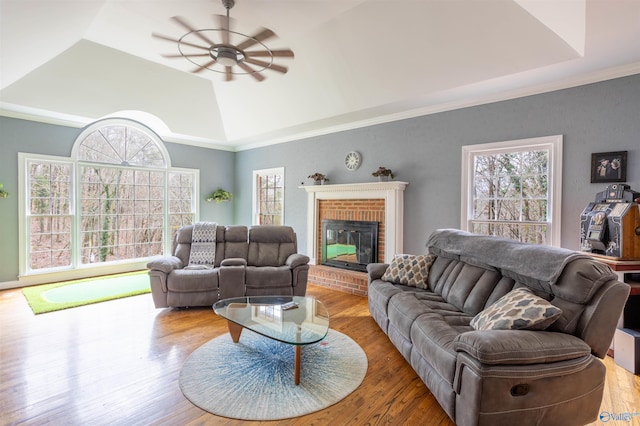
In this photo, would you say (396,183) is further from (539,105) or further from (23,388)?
(23,388)

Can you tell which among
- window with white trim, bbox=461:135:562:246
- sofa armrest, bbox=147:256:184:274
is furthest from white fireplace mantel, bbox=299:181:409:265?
sofa armrest, bbox=147:256:184:274

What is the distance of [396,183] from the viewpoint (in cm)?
442

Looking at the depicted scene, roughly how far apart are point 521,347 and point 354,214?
350cm

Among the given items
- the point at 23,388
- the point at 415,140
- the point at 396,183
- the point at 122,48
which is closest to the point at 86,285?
the point at 23,388

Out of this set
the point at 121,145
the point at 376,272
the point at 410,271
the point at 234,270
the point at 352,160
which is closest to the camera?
the point at 410,271

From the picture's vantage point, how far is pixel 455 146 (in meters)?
4.07

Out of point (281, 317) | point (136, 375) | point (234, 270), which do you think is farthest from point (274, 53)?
point (136, 375)

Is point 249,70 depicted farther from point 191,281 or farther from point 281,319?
point 191,281

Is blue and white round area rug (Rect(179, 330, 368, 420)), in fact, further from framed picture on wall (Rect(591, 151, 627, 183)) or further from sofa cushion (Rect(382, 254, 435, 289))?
framed picture on wall (Rect(591, 151, 627, 183))

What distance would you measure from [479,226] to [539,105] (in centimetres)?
156

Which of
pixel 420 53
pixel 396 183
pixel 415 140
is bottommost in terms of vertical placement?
pixel 396 183

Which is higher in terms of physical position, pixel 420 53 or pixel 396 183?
pixel 420 53

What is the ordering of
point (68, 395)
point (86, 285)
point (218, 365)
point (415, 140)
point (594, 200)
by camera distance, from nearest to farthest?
point (68, 395) → point (218, 365) → point (594, 200) → point (415, 140) → point (86, 285)

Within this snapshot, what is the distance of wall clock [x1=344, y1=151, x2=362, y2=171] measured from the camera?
199 inches
